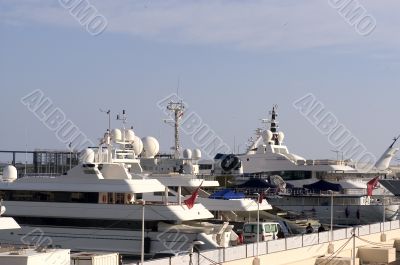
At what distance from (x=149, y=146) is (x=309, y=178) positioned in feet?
55.0

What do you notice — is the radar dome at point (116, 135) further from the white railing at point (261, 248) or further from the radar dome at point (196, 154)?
the white railing at point (261, 248)

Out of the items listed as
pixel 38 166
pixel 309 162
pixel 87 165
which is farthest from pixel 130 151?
pixel 309 162

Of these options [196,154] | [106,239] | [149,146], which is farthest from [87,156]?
[196,154]

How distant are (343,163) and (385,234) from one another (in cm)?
2568

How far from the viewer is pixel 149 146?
43188mm

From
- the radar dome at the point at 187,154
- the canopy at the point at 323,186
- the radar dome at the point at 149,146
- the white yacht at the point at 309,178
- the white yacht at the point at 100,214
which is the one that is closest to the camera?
the white yacht at the point at 100,214

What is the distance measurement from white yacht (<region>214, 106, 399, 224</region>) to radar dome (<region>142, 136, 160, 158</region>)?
8737mm

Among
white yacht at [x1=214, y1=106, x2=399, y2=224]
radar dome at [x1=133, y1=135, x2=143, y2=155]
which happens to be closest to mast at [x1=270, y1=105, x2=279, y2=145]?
white yacht at [x1=214, y1=106, x2=399, y2=224]

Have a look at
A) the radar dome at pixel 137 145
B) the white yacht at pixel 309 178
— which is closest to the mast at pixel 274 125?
the white yacht at pixel 309 178

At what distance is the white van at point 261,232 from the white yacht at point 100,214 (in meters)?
0.93

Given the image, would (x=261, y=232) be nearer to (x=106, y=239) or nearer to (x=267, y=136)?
(x=106, y=239)

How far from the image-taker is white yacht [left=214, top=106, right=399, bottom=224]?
47.6 metres

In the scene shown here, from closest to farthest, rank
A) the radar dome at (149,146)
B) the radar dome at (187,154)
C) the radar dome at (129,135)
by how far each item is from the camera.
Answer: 1. the radar dome at (129,135)
2. the radar dome at (149,146)
3. the radar dome at (187,154)

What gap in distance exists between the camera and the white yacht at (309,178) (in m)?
47.6
